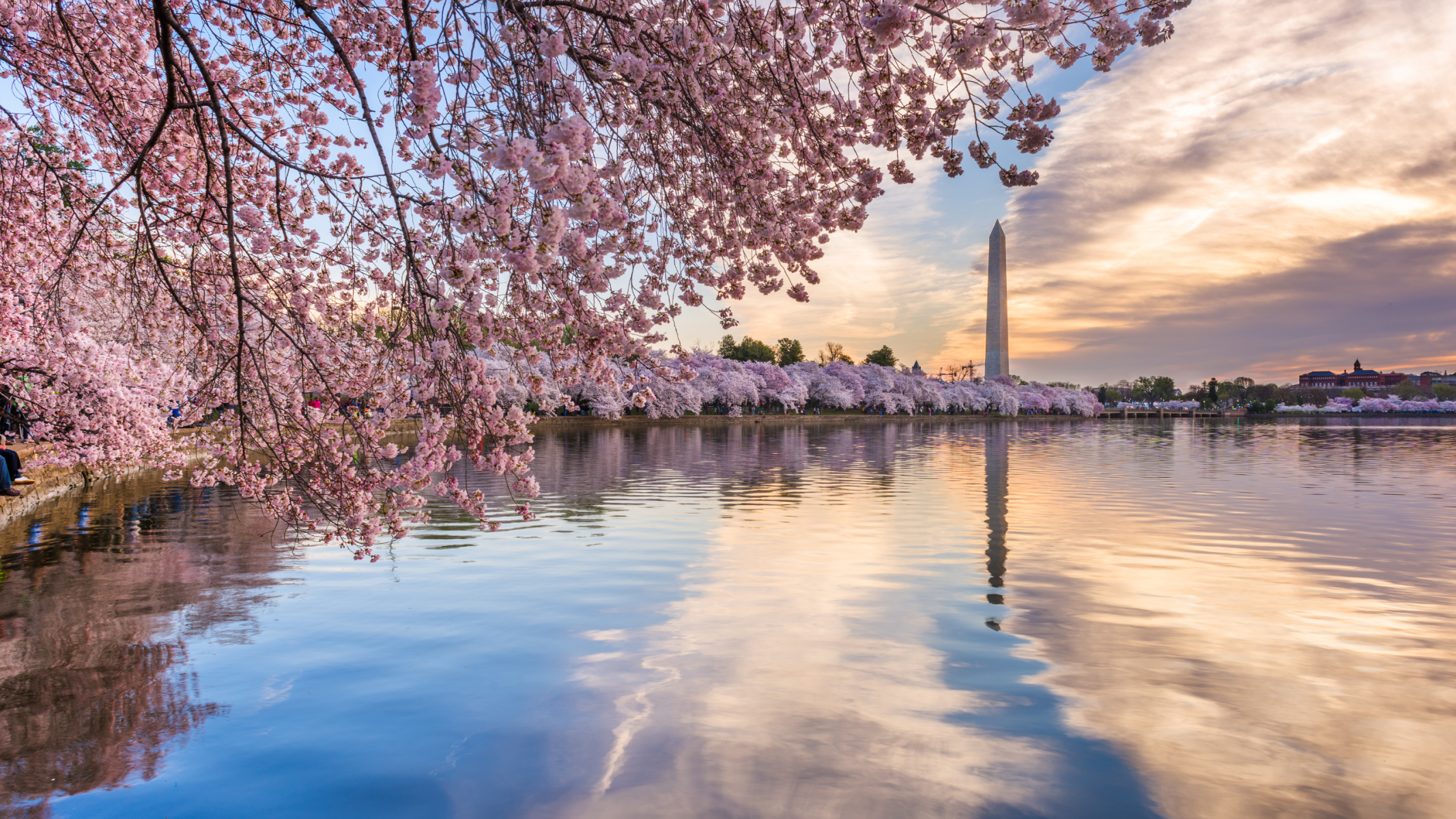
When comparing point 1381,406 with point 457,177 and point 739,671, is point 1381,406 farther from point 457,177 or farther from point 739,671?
point 457,177

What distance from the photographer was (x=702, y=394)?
88.8 metres

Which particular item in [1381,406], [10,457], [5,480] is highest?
[1381,406]

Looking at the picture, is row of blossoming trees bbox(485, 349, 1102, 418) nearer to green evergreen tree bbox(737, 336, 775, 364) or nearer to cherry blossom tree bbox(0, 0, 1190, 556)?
green evergreen tree bbox(737, 336, 775, 364)

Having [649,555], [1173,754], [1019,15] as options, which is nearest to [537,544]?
[649,555]

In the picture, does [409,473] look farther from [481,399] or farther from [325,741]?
[325,741]

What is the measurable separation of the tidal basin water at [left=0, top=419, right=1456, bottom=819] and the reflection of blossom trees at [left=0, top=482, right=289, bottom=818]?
5 cm

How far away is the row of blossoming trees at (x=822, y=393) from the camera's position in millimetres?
78000

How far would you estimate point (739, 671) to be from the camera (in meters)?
8.54

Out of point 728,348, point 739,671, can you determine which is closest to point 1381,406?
point 728,348

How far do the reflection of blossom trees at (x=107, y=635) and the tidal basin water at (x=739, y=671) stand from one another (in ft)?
0.17

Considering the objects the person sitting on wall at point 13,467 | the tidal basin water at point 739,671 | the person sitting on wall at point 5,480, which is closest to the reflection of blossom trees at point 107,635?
the tidal basin water at point 739,671

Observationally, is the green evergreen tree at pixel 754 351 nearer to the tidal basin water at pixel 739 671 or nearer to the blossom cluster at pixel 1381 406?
the tidal basin water at pixel 739 671

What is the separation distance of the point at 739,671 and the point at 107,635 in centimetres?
752

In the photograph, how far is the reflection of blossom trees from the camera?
652 cm
